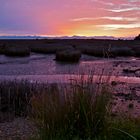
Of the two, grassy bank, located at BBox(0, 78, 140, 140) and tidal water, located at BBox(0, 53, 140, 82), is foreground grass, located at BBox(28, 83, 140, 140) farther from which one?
tidal water, located at BBox(0, 53, 140, 82)

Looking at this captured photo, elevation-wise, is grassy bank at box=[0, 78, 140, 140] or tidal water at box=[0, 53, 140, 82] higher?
grassy bank at box=[0, 78, 140, 140]

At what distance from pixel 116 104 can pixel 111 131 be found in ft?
21.2

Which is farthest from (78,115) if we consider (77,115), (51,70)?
(51,70)

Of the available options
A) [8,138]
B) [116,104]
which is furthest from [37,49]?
[8,138]

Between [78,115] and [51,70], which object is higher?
[78,115]

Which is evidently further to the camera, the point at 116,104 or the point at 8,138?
the point at 116,104

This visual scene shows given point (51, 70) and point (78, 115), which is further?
point (51, 70)

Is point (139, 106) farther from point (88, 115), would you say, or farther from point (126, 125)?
point (88, 115)

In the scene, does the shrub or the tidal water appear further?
the tidal water

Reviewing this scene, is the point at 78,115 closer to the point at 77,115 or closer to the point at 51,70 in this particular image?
the point at 77,115

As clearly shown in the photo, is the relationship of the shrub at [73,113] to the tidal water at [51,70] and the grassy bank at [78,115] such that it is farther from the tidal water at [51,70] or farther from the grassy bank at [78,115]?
the tidal water at [51,70]

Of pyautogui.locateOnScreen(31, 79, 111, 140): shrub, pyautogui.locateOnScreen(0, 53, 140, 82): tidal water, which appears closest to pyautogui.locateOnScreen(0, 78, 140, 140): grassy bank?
pyautogui.locateOnScreen(31, 79, 111, 140): shrub

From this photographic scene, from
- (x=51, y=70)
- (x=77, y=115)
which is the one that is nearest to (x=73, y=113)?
(x=77, y=115)

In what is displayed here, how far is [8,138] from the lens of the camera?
9.38 metres
